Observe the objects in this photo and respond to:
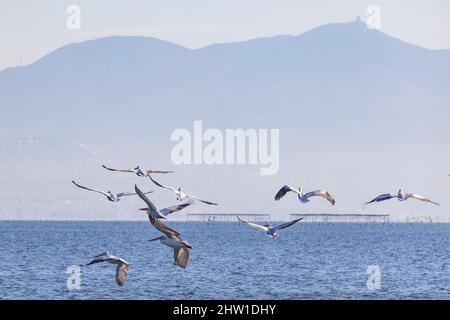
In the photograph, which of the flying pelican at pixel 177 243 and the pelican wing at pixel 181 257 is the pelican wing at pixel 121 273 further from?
the pelican wing at pixel 181 257

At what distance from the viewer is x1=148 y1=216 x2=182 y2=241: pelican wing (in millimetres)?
48062

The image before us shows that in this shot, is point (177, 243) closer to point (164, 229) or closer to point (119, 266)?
point (164, 229)

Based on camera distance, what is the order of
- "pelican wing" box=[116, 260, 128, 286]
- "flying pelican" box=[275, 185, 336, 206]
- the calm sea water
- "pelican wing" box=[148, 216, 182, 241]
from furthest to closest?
the calm sea water → "flying pelican" box=[275, 185, 336, 206] → "pelican wing" box=[116, 260, 128, 286] → "pelican wing" box=[148, 216, 182, 241]

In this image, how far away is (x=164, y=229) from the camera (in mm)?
47875

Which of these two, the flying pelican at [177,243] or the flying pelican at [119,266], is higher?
the flying pelican at [177,243]

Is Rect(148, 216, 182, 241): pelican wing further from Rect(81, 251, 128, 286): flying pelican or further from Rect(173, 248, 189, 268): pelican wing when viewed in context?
Rect(81, 251, 128, 286): flying pelican

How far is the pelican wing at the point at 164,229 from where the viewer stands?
4806 centimetres

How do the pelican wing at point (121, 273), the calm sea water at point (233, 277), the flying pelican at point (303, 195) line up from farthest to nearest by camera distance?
the calm sea water at point (233, 277) < the flying pelican at point (303, 195) < the pelican wing at point (121, 273)

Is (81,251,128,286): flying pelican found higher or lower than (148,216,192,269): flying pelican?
lower


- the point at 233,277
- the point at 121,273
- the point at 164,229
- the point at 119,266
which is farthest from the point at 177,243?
the point at 233,277

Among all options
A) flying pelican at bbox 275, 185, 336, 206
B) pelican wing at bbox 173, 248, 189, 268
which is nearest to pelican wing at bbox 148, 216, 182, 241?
pelican wing at bbox 173, 248, 189, 268

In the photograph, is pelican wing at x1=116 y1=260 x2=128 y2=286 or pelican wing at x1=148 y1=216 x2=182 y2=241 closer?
pelican wing at x1=148 y1=216 x2=182 y2=241

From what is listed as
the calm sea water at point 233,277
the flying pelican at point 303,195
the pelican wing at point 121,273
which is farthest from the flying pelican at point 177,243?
the calm sea water at point 233,277
